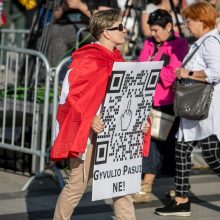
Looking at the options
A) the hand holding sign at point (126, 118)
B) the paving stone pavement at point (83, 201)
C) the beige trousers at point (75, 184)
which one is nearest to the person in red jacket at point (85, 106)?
the beige trousers at point (75, 184)

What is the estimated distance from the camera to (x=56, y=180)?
9125 millimetres

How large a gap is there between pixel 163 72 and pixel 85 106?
7.73ft

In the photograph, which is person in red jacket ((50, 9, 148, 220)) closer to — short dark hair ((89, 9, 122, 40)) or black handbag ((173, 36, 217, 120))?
short dark hair ((89, 9, 122, 40))

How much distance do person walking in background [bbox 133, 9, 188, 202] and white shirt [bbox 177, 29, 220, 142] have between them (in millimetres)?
A: 587

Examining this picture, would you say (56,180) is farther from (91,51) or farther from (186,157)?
(91,51)

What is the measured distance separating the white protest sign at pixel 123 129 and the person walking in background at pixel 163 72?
182 cm

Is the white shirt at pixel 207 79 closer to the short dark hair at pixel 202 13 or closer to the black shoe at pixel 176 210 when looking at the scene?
the short dark hair at pixel 202 13

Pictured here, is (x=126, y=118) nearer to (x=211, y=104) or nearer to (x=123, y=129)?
(x=123, y=129)

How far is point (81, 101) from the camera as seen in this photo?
6.25 metres

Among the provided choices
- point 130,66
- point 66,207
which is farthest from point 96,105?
point 66,207

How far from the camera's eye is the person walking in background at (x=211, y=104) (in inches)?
301

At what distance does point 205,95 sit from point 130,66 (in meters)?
1.55

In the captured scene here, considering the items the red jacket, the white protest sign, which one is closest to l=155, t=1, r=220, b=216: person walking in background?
the white protest sign

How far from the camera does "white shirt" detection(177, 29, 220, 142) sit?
24.9ft
